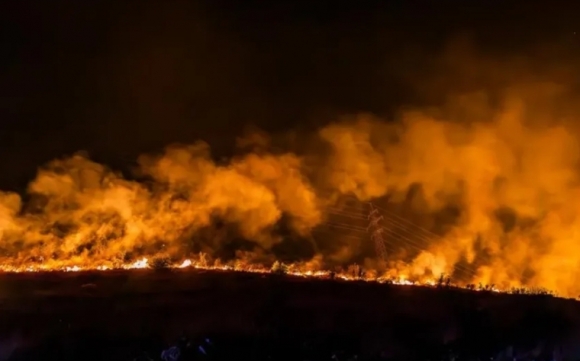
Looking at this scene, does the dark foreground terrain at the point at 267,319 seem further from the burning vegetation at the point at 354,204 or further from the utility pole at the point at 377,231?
the utility pole at the point at 377,231

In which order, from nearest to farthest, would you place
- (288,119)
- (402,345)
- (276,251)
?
(402,345)
(276,251)
(288,119)

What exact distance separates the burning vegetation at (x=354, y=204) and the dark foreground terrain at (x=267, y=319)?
6.52ft

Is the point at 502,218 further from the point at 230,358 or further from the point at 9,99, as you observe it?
the point at 9,99

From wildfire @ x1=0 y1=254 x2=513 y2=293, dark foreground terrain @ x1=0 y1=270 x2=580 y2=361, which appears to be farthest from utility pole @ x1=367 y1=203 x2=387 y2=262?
dark foreground terrain @ x1=0 y1=270 x2=580 y2=361

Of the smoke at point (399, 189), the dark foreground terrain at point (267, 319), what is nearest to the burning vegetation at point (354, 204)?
the smoke at point (399, 189)

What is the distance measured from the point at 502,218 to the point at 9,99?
19000 mm

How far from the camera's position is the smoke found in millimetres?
20250

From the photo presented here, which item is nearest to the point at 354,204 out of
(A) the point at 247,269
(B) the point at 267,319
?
(A) the point at 247,269

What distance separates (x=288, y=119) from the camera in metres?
23.0

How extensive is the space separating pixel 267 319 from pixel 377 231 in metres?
8.85

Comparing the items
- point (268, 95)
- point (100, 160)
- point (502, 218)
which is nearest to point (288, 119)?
point (268, 95)

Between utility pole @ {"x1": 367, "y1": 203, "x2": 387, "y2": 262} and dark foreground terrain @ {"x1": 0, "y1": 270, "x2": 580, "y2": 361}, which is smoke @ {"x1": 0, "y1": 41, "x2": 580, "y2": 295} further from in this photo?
dark foreground terrain @ {"x1": 0, "y1": 270, "x2": 580, "y2": 361}

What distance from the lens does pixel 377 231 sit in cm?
2255

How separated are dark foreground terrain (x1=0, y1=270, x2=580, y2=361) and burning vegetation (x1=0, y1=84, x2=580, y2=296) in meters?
1.99
